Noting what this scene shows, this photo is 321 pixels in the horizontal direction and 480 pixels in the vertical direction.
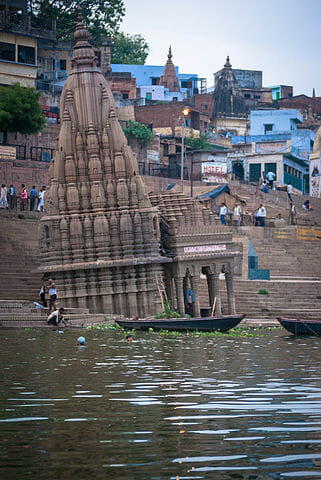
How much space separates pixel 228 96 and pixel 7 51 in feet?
101

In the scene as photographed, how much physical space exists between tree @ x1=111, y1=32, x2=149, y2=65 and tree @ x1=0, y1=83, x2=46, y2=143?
3737 cm

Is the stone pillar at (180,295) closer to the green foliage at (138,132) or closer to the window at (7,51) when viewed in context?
the window at (7,51)

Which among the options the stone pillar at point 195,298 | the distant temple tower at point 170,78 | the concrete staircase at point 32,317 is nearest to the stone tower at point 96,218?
the stone pillar at point 195,298

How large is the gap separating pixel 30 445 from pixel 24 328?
17024 millimetres

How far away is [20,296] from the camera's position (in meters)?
29.9

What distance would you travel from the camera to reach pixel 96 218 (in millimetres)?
30203

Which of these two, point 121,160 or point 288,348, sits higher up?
point 121,160

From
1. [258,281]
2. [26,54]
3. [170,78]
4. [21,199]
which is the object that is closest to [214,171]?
[26,54]

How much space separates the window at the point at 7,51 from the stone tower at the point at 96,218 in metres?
21.0

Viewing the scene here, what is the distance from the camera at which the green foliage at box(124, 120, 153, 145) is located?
190 feet

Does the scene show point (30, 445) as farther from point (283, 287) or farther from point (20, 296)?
point (283, 287)

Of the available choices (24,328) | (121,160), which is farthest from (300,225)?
(24,328)

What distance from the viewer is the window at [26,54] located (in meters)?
52.6

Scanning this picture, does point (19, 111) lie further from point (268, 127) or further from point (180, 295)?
point (268, 127)
